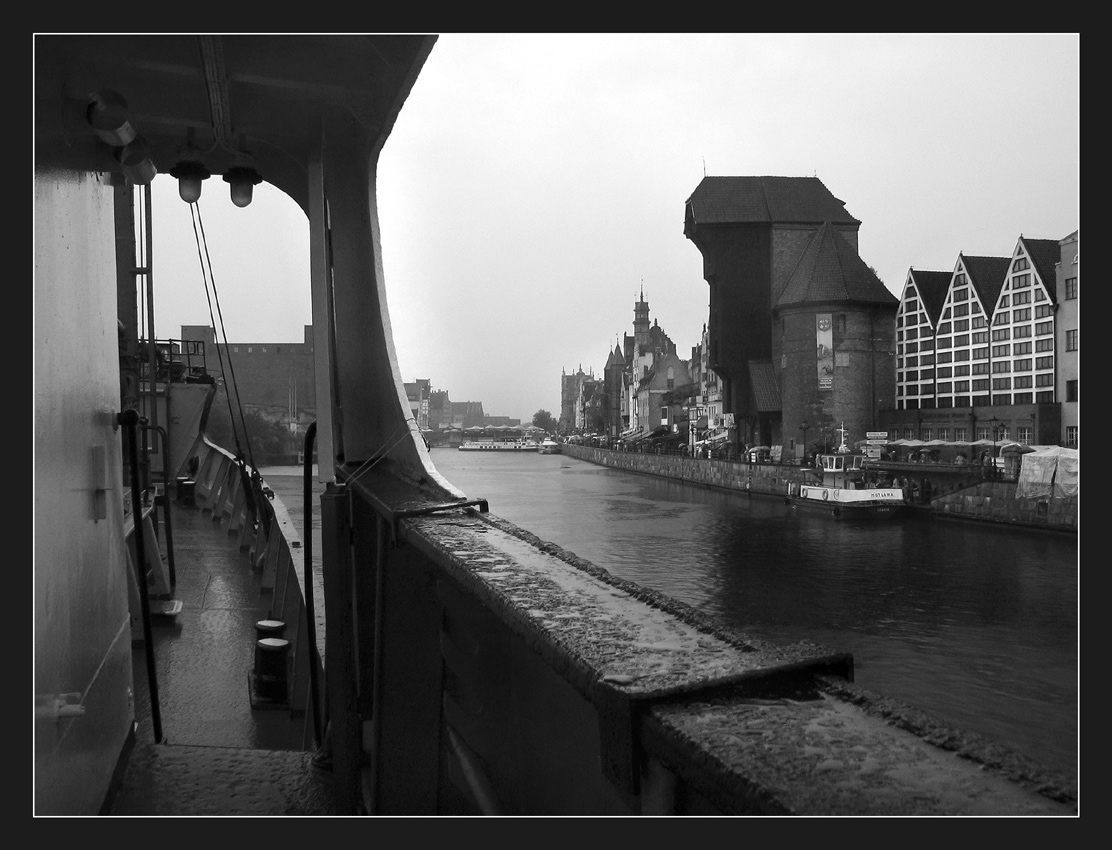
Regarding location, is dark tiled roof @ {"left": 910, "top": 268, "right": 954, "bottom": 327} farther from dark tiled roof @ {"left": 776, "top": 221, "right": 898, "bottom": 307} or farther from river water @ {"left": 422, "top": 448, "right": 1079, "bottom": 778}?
river water @ {"left": 422, "top": 448, "right": 1079, "bottom": 778}

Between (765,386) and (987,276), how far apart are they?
11.2 metres

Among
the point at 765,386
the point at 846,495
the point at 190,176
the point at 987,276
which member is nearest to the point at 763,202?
the point at 765,386

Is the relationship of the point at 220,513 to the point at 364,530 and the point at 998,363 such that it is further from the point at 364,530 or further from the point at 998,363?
the point at 998,363

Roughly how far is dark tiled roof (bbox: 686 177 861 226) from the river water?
1707cm

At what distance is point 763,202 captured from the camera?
4728cm

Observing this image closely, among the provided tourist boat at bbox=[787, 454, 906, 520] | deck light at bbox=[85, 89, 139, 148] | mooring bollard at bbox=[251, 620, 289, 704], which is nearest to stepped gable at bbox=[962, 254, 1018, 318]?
tourist boat at bbox=[787, 454, 906, 520]

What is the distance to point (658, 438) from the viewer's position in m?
71.6

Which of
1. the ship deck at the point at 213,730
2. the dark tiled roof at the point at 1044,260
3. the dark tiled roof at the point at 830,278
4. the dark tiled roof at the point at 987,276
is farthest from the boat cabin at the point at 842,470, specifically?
the ship deck at the point at 213,730

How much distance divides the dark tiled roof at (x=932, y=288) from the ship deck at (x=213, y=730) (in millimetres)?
39519

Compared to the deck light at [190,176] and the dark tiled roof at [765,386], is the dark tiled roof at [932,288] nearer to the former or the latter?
the dark tiled roof at [765,386]

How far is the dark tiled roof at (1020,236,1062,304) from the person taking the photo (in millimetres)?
28945

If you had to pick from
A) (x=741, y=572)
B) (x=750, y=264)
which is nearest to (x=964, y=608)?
(x=741, y=572)

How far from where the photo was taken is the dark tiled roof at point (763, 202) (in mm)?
45562

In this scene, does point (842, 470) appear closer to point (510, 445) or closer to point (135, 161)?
point (135, 161)
